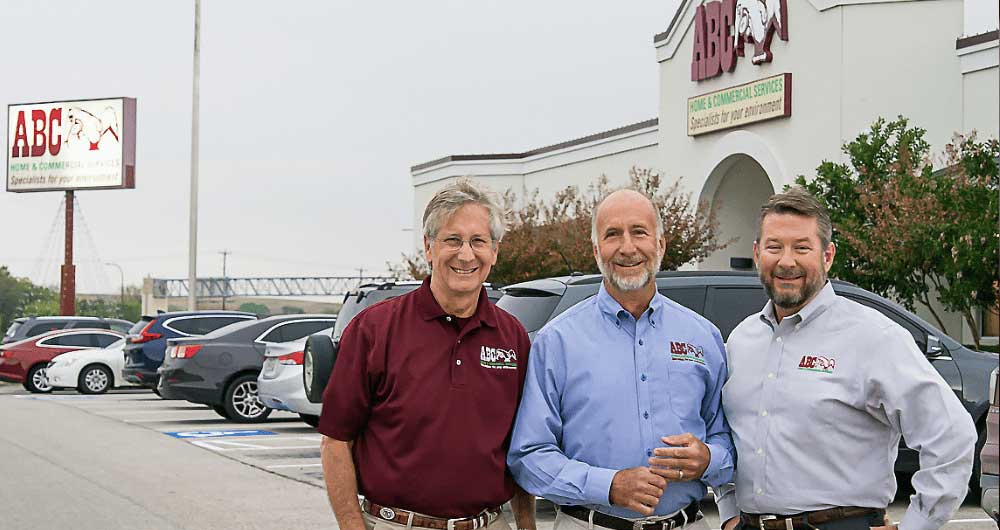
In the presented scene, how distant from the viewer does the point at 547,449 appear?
14.4 ft

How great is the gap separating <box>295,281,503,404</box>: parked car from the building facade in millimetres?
12224

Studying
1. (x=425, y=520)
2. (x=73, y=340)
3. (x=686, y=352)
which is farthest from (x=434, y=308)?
(x=73, y=340)

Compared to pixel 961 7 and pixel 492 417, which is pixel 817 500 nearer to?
pixel 492 417

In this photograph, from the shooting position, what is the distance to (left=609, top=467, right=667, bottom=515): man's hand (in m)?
4.29

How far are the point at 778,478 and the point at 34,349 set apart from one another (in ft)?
98.0

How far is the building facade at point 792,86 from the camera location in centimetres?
2822

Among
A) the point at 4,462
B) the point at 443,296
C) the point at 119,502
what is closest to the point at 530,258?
the point at 4,462

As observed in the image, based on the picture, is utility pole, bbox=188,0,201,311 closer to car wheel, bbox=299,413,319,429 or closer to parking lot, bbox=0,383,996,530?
parking lot, bbox=0,383,996,530

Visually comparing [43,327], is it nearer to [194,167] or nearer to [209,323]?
[194,167]

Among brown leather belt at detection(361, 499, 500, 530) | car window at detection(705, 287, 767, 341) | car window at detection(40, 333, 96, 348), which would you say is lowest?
car window at detection(40, 333, 96, 348)

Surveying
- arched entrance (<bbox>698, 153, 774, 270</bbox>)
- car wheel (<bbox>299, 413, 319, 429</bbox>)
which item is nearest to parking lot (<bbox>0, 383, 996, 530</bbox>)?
car wheel (<bbox>299, 413, 319, 429</bbox>)

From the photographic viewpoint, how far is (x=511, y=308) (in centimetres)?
1080

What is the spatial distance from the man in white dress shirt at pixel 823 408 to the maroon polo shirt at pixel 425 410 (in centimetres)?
88

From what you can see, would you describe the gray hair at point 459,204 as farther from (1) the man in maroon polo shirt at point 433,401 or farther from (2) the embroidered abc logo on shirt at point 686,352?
(2) the embroidered abc logo on shirt at point 686,352
